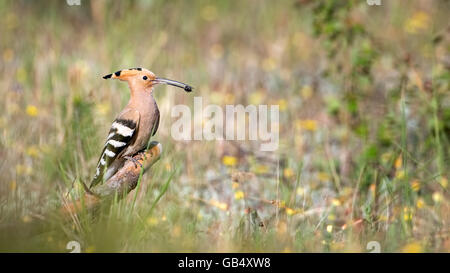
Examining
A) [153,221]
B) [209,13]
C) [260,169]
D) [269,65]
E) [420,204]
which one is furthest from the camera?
[209,13]

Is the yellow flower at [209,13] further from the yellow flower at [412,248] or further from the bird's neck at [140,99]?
the yellow flower at [412,248]

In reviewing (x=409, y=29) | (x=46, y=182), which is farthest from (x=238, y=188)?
(x=409, y=29)

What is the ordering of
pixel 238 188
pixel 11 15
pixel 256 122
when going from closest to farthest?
pixel 238 188, pixel 256 122, pixel 11 15

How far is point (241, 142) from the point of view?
4805mm

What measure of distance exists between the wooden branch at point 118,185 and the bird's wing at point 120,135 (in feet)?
0.21

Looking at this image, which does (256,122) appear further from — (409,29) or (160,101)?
(409,29)

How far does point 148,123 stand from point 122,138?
0.38 feet

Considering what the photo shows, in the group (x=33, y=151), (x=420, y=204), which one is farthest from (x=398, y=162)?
(x=33, y=151)

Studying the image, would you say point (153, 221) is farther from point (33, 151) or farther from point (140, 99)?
point (33, 151)

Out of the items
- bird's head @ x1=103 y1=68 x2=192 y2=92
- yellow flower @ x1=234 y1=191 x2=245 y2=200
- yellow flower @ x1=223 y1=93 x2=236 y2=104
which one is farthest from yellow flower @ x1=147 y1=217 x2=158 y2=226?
yellow flower @ x1=223 y1=93 x2=236 y2=104

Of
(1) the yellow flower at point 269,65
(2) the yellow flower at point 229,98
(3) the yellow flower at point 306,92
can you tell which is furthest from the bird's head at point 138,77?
(1) the yellow flower at point 269,65

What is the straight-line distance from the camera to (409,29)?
20.6 ft

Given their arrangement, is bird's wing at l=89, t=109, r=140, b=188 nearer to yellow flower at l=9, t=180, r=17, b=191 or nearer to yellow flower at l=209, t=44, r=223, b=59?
yellow flower at l=9, t=180, r=17, b=191

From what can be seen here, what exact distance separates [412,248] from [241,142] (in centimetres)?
249
